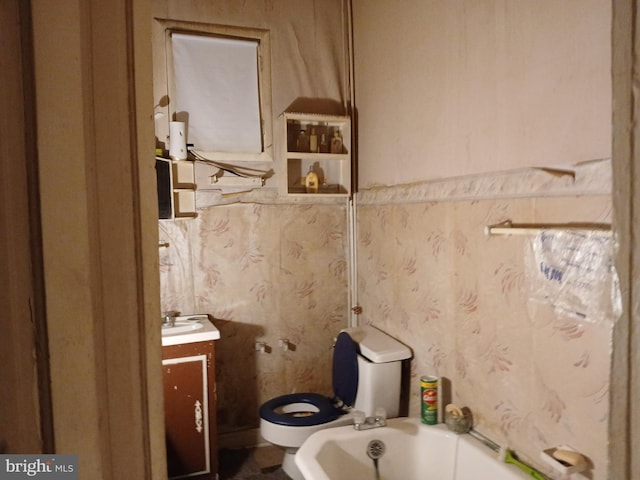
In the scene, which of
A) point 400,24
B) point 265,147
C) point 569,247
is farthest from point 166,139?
point 569,247

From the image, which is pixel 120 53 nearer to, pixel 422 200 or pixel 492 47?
pixel 492 47

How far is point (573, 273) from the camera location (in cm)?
131

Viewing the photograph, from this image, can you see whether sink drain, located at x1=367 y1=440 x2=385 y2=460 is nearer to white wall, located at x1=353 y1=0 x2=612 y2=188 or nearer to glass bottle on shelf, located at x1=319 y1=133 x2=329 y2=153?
white wall, located at x1=353 y1=0 x2=612 y2=188

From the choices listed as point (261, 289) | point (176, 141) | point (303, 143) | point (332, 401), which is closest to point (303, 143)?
point (303, 143)

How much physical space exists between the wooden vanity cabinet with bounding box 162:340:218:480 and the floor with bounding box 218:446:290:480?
0.15 m

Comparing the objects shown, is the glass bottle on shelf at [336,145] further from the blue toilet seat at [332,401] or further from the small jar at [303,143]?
the blue toilet seat at [332,401]

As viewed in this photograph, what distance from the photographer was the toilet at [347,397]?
2.19 meters

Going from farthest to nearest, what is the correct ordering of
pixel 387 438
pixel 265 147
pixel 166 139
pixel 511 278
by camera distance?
pixel 265 147 → pixel 166 139 → pixel 387 438 → pixel 511 278

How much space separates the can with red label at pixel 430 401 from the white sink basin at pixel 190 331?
1.05 meters

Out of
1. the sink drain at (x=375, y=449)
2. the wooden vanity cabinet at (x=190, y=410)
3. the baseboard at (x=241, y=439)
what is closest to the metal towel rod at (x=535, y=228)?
the sink drain at (x=375, y=449)

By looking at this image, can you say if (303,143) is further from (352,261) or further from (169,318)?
(169,318)

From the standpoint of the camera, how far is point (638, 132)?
78cm

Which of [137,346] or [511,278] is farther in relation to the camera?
[511,278]

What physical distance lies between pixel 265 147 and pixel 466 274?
1.46m
